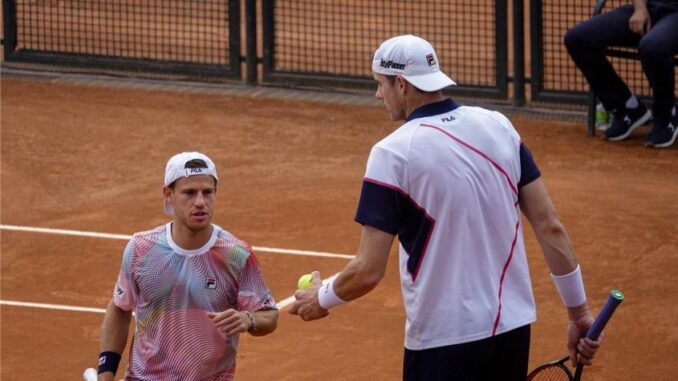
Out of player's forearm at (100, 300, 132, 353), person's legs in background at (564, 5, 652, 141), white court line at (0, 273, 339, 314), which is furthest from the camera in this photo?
person's legs in background at (564, 5, 652, 141)

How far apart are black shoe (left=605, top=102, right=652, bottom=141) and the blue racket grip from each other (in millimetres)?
7769

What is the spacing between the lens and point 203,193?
225 inches

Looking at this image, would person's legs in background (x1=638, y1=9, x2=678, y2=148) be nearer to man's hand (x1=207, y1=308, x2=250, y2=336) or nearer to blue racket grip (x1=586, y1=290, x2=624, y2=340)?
blue racket grip (x1=586, y1=290, x2=624, y2=340)

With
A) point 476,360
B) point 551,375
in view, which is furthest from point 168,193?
point 551,375

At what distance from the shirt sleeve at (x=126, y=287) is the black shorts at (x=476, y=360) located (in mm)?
1192

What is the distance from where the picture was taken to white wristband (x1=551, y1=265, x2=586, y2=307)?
5.60 meters

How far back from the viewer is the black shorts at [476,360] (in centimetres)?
526

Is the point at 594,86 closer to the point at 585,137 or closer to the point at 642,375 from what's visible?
the point at 585,137

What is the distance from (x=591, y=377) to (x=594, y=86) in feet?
17.3

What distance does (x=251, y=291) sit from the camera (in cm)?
574

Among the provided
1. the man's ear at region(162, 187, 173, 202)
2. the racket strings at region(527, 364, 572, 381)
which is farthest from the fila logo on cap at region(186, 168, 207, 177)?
the racket strings at region(527, 364, 572, 381)

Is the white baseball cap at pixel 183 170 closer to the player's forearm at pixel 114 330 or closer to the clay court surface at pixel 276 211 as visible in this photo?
the player's forearm at pixel 114 330

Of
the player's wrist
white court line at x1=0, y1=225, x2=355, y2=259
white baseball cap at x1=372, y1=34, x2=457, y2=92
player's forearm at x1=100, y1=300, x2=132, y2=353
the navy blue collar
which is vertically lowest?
white court line at x1=0, y1=225, x2=355, y2=259

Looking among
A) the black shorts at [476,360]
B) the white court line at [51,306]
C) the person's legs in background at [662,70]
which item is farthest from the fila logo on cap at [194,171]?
the person's legs in background at [662,70]
